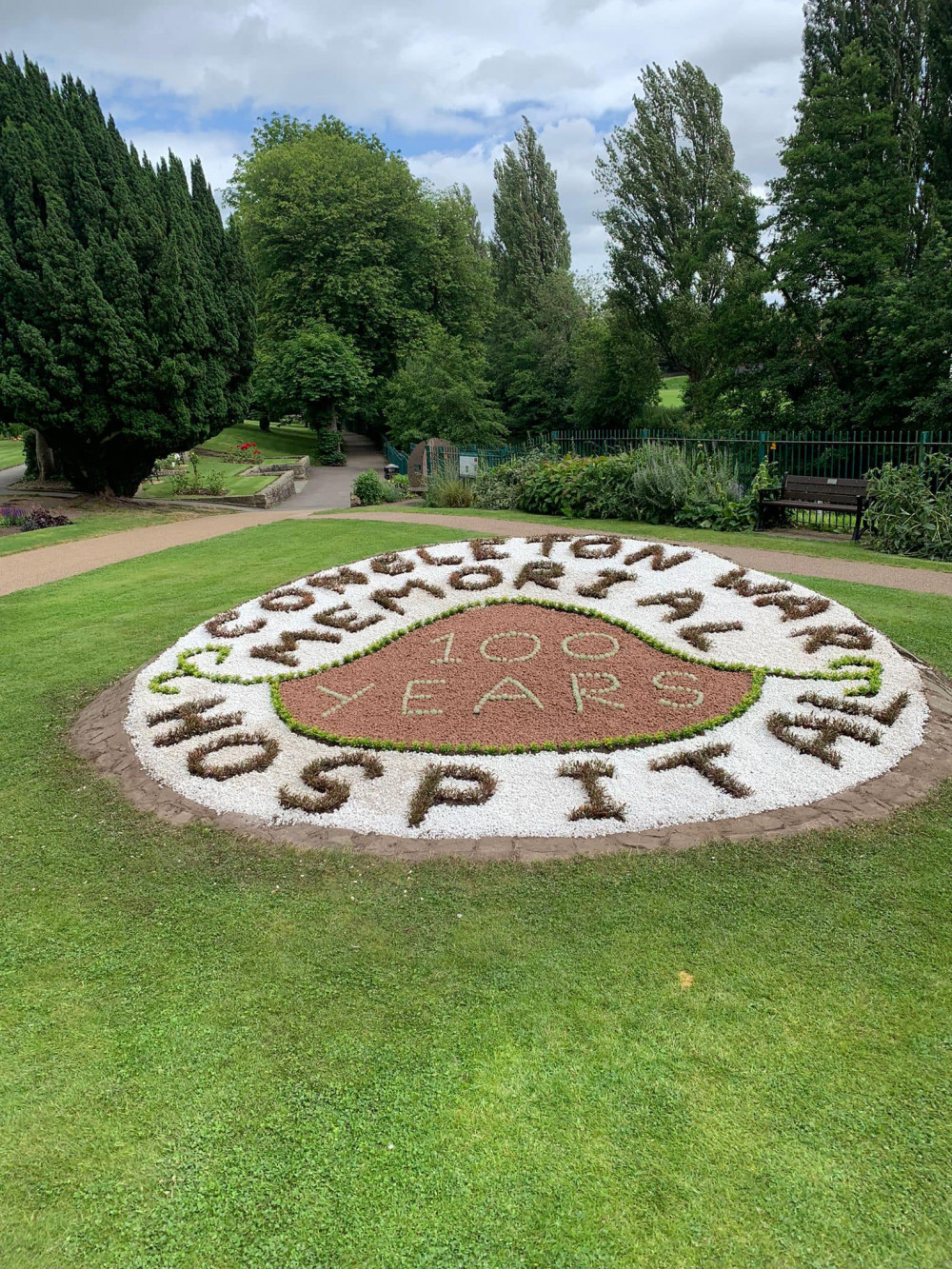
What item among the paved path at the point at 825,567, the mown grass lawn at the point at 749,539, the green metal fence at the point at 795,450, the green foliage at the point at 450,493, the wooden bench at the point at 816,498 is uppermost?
the green metal fence at the point at 795,450

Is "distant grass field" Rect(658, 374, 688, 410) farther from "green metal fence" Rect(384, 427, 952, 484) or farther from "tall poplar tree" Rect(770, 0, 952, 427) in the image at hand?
"green metal fence" Rect(384, 427, 952, 484)

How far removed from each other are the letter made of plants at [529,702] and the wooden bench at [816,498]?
5.32 metres

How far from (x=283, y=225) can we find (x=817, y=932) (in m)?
40.9

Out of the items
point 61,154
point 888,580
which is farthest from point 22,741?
point 61,154

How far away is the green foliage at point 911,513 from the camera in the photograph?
10945 mm

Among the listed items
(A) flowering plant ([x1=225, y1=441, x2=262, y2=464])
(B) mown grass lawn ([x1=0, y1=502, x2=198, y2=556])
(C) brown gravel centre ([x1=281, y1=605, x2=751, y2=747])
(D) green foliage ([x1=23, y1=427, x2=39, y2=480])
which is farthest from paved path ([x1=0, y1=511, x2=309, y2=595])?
(A) flowering plant ([x1=225, y1=441, x2=262, y2=464])

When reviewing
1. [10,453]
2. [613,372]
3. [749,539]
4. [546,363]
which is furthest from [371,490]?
[10,453]

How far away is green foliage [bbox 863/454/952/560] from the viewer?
1095 cm

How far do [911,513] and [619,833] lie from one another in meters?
9.53

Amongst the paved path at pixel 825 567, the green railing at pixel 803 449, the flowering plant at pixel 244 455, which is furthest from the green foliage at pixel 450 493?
the flowering plant at pixel 244 455

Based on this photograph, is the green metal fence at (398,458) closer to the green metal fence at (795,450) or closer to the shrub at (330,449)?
the shrub at (330,449)

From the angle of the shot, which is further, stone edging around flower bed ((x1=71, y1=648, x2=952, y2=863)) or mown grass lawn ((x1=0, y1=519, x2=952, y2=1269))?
stone edging around flower bed ((x1=71, y1=648, x2=952, y2=863))

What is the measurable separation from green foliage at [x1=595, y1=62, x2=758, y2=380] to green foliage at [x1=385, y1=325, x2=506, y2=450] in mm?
8856

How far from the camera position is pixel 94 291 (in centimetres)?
1617
